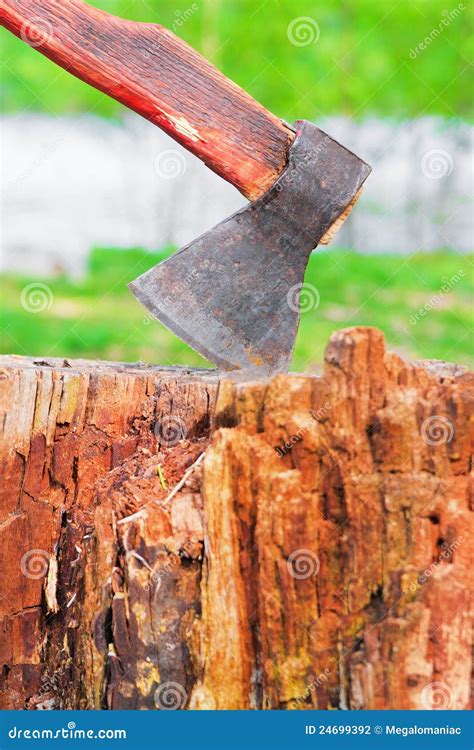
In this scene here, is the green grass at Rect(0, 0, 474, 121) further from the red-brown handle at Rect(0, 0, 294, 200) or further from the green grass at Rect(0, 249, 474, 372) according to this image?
the red-brown handle at Rect(0, 0, 294, 200)

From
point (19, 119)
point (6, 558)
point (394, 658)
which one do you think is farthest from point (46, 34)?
point (19, 119)

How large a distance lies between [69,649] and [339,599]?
3.14 feet

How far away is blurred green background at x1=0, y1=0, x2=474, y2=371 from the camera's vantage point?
976cm

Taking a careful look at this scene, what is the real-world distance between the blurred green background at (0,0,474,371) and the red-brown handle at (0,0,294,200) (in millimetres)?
5923

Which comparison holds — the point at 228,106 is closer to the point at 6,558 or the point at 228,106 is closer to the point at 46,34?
the point at 46,34

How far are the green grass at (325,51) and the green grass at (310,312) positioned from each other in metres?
2.00

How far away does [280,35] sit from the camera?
1033 centimetres

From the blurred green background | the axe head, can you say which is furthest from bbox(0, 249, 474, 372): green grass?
the axe head

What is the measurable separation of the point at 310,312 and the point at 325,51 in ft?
11.2

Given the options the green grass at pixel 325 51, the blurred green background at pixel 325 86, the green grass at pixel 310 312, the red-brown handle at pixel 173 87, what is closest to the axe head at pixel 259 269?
the red-brown handle at pixel 173 87

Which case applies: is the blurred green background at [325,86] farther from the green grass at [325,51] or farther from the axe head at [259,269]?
the axe head at [259,269]

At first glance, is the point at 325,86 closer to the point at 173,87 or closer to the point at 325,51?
the point at 325,51

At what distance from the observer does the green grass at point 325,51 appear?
34.3 ft

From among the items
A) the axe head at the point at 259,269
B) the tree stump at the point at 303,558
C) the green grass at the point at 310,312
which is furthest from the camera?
the green grass at the point at 310,312
